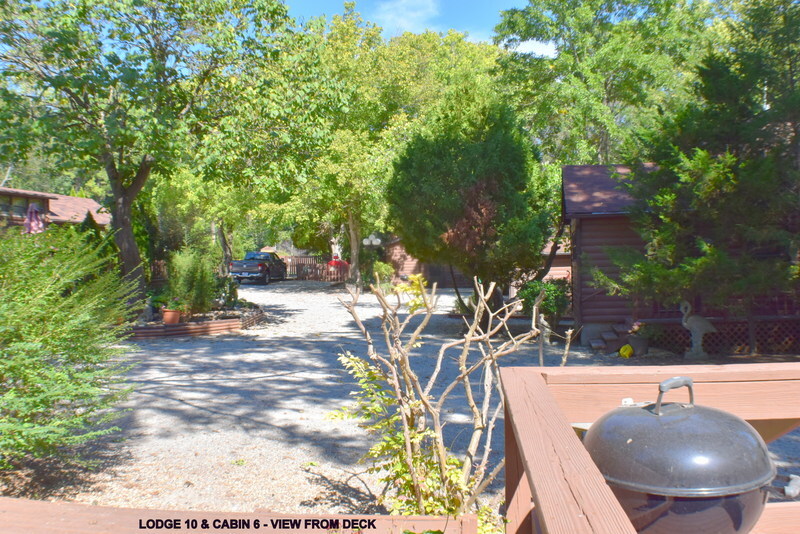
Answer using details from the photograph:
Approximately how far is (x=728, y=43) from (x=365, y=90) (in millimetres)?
19793

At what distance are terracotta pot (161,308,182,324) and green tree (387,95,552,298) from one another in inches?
216

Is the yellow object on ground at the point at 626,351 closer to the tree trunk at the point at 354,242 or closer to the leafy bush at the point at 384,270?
the leafy bush at the point at 384,270

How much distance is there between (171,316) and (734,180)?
1168cm

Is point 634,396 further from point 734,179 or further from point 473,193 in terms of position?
point 473,193

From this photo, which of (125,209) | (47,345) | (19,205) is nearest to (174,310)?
(125,209)

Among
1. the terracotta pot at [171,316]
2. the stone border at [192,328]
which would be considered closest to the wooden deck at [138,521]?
the stone border at [192,328]

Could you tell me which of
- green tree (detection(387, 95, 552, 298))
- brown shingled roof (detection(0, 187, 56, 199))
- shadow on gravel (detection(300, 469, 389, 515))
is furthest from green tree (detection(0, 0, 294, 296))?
brown shingled roof (detection(0, 187, 56, 199))

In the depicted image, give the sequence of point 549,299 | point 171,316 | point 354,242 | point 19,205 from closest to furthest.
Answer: point 549,299
point 171,316
point 19,205
point 354,242

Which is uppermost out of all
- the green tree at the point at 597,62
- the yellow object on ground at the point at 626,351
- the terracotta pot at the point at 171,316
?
the green tree at the point at 597,62

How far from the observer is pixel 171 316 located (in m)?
14.8

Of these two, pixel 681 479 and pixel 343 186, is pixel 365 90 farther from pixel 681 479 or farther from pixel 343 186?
pixel 681 479

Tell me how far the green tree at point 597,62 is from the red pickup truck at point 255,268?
17.2 m

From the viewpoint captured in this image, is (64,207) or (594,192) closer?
(594,192)

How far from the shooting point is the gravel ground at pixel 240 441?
15.8 ft
